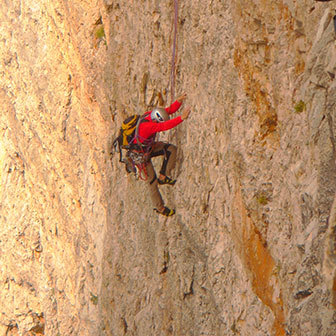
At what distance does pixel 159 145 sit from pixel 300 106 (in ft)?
16.0

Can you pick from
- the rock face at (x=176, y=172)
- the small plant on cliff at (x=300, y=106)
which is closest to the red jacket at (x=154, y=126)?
the rock face at (x=176, y=172)

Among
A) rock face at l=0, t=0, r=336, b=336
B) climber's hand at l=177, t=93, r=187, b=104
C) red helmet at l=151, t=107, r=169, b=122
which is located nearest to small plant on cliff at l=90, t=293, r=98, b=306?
rock face at l=0, t=0, r=336, b=336

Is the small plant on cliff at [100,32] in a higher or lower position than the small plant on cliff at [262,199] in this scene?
higher

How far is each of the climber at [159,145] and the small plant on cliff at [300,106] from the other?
286cm

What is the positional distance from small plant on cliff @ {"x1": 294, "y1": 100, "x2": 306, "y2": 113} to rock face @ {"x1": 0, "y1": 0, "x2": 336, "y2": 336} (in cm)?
8

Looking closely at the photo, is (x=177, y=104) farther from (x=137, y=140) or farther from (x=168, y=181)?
(x=168, y=181)

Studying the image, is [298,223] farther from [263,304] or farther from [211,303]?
[211,303]

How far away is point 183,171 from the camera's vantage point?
10.9m

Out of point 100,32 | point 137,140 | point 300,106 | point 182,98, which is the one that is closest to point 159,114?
point 182,98

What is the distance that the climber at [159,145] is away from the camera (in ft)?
33.3

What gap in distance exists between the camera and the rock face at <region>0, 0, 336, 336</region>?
654cm

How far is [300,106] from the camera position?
6.68 m

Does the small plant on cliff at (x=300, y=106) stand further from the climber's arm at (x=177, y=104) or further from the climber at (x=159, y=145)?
the climber's arm at (x=177, y=104)

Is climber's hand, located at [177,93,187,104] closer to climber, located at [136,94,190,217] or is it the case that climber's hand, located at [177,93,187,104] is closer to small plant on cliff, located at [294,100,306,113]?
climber, located at [136,94,190,217]
